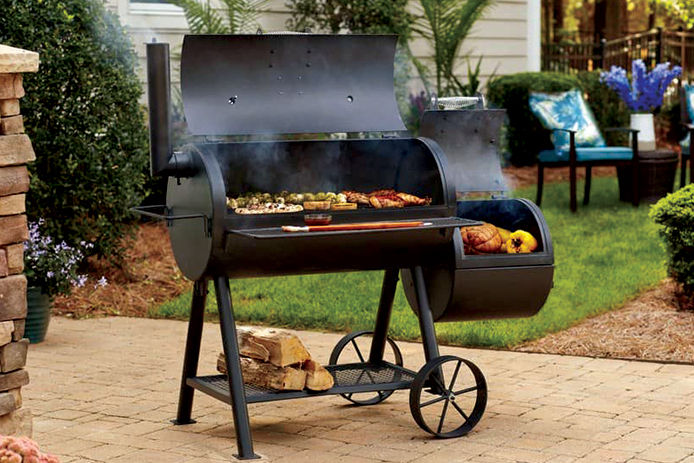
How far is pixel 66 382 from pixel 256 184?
1576 millimetres

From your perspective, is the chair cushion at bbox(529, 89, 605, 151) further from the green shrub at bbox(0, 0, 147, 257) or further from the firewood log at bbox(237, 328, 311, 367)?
the firewood log at bbox(237, 328, 311, 367)

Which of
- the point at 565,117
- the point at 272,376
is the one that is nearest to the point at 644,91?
the point at 565,117

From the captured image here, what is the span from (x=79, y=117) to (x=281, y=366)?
343 centimetres

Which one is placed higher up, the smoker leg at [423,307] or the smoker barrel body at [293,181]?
the smoker barrel body at [293,181]

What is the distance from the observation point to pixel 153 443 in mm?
4793

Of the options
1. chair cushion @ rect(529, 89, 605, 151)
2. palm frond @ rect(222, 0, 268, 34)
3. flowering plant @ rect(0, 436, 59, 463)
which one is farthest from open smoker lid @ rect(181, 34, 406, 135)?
chair cushion @ rect(529, 89, 605, 151)

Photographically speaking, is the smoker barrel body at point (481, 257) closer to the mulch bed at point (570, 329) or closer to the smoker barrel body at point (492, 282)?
the smoker barrel body at point (492, 282)

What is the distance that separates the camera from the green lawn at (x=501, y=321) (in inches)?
269

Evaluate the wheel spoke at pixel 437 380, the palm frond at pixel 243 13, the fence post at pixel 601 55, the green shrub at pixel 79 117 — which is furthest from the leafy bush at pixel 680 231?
the fence post at pixel 601 55

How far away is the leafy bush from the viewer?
6855 millimetres

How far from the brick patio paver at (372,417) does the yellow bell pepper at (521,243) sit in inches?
27.3

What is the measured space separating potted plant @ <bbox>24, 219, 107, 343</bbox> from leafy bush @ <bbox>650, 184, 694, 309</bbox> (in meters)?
3.43

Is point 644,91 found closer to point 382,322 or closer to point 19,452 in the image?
point 382,322

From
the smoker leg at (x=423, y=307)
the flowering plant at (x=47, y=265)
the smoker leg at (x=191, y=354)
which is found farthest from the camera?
the flowering plant at (x=47, y=265)
